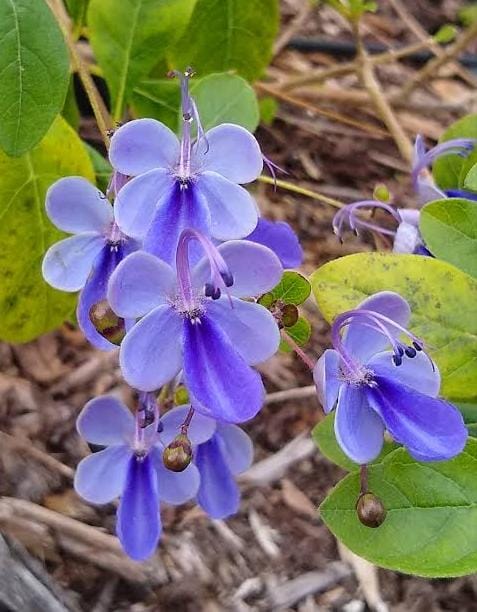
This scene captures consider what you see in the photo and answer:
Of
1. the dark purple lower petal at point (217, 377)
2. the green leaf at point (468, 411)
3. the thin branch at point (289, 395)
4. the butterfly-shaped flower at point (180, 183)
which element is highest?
the butterfly-shaped flower at point (180, 183)

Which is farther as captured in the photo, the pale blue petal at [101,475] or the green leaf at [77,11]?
the green leaf at [77,11]

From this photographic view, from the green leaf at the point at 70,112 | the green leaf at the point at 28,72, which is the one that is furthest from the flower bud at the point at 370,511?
the green leaf at the point at 70,112

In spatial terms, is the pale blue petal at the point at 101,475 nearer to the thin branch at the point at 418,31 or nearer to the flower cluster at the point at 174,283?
the flower cluster at the point at 174,283

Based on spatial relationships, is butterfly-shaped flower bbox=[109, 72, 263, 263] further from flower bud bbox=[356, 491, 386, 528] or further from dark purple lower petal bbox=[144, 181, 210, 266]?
flower bud bbox=[356, 491, 386, 528]

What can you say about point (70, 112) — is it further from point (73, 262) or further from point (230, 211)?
point (230, 211)

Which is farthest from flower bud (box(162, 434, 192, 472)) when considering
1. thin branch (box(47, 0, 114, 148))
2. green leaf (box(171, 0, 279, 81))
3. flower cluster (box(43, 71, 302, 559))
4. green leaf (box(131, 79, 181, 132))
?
green leaf (box(171, 0, 279, 81))

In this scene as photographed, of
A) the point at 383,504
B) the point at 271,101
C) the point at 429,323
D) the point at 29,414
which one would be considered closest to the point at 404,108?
the point at 271,101

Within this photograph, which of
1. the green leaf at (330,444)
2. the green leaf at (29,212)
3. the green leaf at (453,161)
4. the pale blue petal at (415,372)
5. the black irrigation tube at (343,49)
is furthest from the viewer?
the black irrigation tube at (343,49)

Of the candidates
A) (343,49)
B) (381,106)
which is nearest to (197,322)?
(381,106)

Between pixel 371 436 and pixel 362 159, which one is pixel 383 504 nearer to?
pixel 371 436
